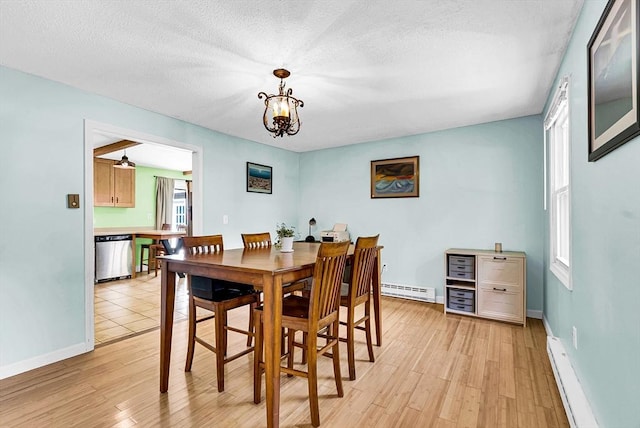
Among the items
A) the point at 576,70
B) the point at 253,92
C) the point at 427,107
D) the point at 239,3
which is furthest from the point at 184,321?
the point at 576,70

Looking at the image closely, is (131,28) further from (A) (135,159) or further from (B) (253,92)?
(A) (135,159)

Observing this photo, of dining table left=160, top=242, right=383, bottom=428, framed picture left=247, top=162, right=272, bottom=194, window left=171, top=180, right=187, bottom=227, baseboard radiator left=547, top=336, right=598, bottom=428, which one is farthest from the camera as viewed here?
window left=171, top=180, right=187, bottom=227

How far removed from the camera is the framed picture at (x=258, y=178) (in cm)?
454

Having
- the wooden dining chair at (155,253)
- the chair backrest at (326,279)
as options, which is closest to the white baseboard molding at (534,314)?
the chair backrest at (326,279)

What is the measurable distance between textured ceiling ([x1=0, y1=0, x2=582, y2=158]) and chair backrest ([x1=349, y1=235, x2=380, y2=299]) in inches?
52.2

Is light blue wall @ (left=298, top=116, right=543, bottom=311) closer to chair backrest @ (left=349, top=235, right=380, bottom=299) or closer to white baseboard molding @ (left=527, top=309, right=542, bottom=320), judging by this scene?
white baseboard molding @ (left=527, top=309, right=542, bottom=320)

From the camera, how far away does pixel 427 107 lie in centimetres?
323

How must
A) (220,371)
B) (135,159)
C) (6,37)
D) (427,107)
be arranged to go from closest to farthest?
1. (6,37)
2. (220,371)
3. (427,107)
4. (135,159)

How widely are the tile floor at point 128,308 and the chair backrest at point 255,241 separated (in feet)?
4.94

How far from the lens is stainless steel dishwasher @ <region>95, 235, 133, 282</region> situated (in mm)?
5297

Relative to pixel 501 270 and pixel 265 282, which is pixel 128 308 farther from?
pixel 501 270

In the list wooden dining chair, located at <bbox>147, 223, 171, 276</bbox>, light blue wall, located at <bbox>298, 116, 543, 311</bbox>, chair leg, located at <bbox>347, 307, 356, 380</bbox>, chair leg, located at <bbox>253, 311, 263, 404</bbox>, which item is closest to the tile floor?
wooden dining chair, located at <bbox>147, 223, 171, 276</bbox>

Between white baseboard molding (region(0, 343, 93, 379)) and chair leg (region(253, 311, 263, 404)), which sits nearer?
chair leg (region(253, 311, 263, 404))

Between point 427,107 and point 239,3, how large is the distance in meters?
2.21
